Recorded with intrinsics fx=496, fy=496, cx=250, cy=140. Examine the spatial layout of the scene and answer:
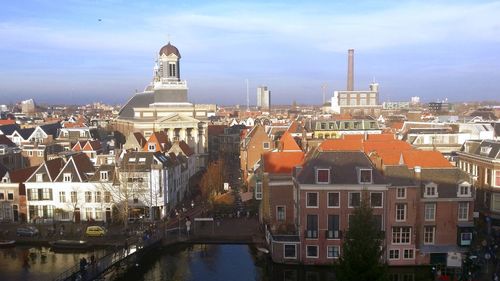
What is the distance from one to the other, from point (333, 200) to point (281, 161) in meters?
8.22

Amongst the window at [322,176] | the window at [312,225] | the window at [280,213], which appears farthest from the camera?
the window at [280,213]

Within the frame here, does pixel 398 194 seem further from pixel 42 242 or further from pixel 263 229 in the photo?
pixel 42 242

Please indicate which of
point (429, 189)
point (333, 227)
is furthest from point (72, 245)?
point (429, 189)

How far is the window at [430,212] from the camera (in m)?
37.3

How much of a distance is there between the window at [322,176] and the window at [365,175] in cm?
243

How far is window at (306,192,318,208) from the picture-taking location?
37356 millimetres

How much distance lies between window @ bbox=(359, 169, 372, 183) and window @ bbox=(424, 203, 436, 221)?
4845mm

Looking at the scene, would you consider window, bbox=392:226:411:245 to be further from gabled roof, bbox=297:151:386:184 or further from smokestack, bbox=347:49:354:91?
smokestack, bbox=347:49:354:91

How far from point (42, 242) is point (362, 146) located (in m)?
30.6

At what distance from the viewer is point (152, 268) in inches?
1556

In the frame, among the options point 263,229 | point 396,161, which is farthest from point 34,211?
point 396,161

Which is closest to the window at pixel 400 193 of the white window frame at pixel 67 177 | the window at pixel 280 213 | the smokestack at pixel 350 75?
the window at pixel 280 213

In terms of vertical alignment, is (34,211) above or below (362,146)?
below

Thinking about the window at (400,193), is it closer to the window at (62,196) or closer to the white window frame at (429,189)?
the white window frame at (429,189)
